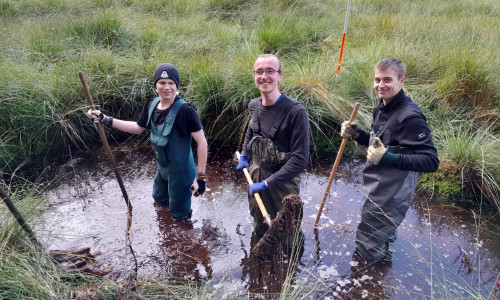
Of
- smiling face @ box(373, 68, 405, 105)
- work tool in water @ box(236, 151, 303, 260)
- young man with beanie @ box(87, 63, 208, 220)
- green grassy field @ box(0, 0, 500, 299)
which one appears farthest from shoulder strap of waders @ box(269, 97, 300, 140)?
green grassy field @ box(0, 0, 500, 299)

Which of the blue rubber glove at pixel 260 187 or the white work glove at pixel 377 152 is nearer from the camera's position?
the white work glove at pixel 377 152

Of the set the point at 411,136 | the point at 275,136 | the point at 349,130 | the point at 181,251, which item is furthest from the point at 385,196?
the point at 181,251

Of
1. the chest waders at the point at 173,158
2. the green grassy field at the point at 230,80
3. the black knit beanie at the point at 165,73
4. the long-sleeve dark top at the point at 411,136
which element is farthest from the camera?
the green grassy field at the point at 230,80

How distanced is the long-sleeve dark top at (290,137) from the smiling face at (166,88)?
36.1 inches

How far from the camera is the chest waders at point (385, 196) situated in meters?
2.81

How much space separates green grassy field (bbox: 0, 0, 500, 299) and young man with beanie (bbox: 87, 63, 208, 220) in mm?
1352

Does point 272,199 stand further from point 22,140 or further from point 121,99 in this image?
point 22,140

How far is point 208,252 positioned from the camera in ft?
11.6

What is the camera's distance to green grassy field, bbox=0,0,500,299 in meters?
4.70

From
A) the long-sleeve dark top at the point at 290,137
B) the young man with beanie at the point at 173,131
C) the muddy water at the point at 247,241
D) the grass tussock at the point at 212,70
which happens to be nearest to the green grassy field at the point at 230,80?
the grass tussock at the point at 212,70

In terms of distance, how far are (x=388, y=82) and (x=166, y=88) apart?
6.62 ft

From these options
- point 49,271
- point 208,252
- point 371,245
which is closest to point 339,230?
point 371,245

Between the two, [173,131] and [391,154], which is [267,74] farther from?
[391,154]

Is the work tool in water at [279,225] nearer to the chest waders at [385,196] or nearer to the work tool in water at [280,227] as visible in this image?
the work tool in water at [280,227]
